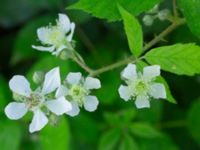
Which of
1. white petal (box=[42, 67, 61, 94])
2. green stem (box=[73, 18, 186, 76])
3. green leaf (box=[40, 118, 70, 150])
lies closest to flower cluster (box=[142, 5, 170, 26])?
green stem (box=[73, 18, 186, 76])

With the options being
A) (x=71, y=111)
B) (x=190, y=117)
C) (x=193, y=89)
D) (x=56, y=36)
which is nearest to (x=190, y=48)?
(x=71, y=111)

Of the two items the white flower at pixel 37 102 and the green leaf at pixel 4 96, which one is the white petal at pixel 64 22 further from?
the green leaf at pixel 4 96

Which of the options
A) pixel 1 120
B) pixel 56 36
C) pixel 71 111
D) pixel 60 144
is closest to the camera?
pixel 71 111

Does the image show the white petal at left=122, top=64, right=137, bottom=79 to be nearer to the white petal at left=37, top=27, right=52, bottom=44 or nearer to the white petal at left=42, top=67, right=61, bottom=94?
the white petal at left=42, top=67, right=61, bottom=94

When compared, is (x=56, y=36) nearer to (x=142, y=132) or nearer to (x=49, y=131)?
(x=49, y=131)

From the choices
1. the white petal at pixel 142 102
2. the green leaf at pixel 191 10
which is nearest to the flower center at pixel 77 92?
the white petal at pixel 142 102

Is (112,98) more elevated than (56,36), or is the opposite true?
→ (56,36)

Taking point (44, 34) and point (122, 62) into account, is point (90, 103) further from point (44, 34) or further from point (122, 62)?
point (44, 34)

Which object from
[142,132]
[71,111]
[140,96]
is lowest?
[142,132]
